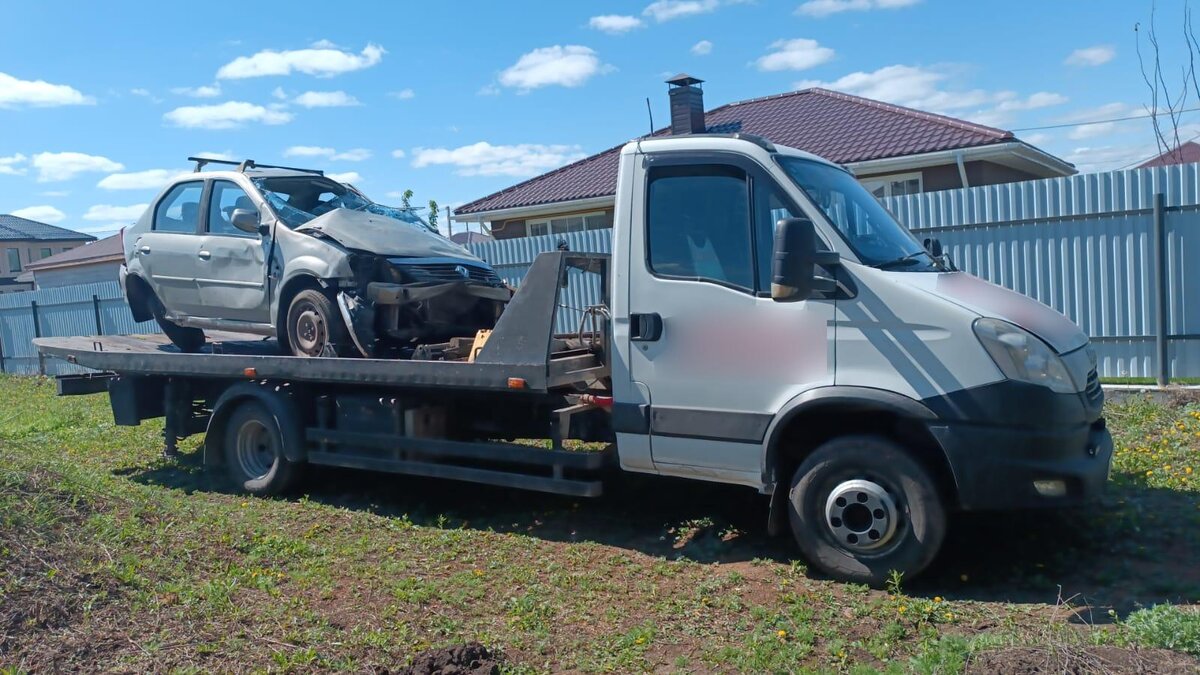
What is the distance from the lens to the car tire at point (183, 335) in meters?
8.88

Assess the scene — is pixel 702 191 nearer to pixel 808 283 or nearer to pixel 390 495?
pixel 808 283

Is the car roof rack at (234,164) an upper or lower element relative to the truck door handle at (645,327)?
upper

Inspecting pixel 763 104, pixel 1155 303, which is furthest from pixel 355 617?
pixel 763 104

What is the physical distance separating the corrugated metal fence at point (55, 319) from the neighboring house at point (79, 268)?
1978cm

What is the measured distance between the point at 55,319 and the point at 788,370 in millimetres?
19940

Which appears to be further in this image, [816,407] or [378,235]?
[378,235]

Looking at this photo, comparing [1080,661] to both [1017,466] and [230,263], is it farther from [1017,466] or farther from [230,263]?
[230,263]


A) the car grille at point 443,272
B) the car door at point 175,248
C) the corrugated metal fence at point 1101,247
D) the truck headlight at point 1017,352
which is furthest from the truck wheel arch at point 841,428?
the car door at point 175,248

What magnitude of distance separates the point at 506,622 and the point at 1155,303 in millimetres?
8223

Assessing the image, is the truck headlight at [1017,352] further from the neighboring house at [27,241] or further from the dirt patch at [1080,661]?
the neighboring house at [27,241]

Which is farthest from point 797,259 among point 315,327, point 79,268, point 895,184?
point 79,268

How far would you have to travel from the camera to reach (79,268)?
4169cm

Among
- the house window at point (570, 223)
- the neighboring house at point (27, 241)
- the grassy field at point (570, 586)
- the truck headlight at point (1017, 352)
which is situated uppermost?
the neighboring house at point (27, 241)

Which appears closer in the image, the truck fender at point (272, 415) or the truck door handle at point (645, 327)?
the truck door handle at point (645, 327)
